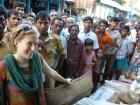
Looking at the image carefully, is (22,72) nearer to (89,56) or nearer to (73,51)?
(73,51)

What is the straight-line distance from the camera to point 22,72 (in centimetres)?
289

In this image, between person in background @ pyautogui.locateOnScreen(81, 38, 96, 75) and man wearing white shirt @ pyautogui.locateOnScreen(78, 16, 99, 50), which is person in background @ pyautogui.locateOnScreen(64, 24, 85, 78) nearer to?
person in background @ pyautogui.locateOnScreen(81, 38, 96, 75)

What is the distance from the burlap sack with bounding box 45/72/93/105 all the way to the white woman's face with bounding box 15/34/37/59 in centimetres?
72

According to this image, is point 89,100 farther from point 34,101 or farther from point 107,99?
point 34,101

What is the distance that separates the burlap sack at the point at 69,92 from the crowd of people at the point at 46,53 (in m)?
0.12

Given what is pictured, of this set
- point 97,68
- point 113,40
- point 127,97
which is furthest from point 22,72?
point 113,40

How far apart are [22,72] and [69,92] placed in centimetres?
111

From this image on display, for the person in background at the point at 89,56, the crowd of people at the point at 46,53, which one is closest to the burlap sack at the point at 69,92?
the crowd of people at the point at 46,53

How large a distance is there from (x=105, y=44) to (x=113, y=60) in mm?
807

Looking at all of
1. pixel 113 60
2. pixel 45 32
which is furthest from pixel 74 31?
pixel 113 60

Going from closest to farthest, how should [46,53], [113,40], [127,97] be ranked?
[127,97]
[46,53]
[113,40]

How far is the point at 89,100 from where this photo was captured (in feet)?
13.8

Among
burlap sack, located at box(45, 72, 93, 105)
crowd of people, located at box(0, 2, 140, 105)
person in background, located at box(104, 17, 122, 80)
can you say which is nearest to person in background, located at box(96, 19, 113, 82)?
crowd of people, located at box(0, 2, 140, 105)

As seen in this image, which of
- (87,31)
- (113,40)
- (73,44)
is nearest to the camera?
(73,44)
